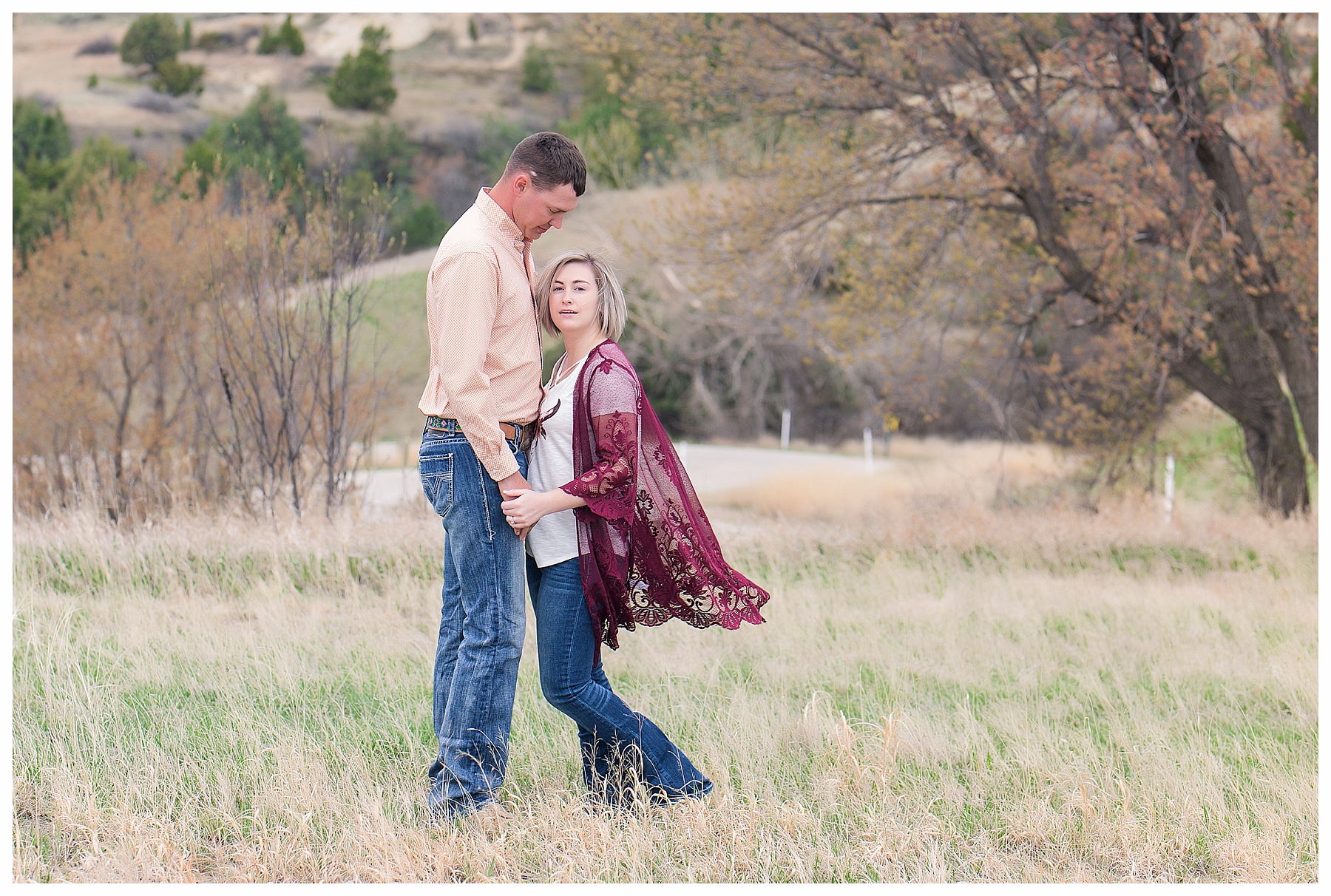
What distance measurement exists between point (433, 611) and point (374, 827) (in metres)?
2.59

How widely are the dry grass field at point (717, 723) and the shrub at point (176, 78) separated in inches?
1817

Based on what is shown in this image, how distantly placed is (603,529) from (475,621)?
0.43 meters

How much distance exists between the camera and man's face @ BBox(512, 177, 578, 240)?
9.04 ft

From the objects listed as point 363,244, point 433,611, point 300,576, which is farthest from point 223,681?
point 363,244

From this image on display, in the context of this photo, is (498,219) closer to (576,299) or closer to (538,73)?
(576,299)

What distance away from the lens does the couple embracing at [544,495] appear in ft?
8.73

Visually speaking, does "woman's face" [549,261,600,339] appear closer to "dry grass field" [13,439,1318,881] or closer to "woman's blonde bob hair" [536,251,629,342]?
"woman's blonde bob hair" [536,251,629,342]

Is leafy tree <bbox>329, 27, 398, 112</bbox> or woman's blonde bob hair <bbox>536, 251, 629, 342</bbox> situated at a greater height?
leafy tree <bbox>329, 27, 398, 112</bbox>

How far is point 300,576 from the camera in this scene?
594 cm

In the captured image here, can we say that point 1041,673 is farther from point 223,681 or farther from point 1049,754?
point 223,681

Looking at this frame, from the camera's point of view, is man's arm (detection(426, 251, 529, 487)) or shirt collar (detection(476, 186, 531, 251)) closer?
man's arm (detection(426, 251, 529, 487))

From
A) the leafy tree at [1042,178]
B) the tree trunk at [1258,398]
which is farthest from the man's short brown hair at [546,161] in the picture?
the tree trunk at [1258,398]

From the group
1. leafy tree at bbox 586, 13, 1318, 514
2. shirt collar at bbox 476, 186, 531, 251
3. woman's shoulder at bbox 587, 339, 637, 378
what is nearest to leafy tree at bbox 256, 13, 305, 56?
leafy tree at bbox 586, 13, 1318, 514

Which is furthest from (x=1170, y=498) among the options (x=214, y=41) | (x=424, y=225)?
(x=214, y=41)
